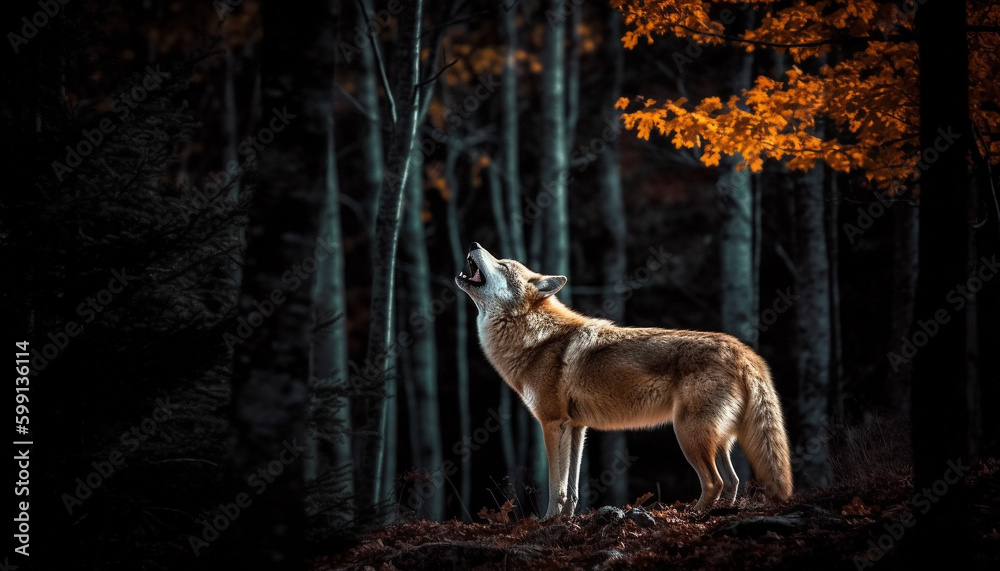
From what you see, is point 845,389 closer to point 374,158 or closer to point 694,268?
point 694,268

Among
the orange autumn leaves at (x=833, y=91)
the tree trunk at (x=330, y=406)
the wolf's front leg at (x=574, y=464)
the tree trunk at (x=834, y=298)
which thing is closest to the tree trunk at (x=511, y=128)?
the tree trunk at (x=834, y=298)

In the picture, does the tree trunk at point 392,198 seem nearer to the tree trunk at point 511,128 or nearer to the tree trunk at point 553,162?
the tree trunk at point 553,162

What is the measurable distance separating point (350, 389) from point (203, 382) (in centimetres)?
132

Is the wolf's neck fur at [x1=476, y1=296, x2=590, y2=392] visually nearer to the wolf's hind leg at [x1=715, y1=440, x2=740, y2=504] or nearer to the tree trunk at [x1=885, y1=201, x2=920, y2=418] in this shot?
the wolf's hind leg at [x1=715, y1=440, x2=740, y2=504]

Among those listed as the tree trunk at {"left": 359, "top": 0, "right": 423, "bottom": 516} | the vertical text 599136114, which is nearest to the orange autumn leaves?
the tree trunk at {"left": 359, "top": 0, "right": 423, "bottom": 516}

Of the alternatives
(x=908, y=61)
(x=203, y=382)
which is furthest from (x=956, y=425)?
(x=203, y=382)

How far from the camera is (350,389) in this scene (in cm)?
715

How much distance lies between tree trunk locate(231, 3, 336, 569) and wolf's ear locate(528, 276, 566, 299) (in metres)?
4.08

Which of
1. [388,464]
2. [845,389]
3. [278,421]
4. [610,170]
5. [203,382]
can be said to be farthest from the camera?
[388,464]

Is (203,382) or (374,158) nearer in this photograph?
(203,382)

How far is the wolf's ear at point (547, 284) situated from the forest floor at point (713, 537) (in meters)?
2.57

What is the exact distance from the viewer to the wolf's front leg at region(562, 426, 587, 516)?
24.7 ft

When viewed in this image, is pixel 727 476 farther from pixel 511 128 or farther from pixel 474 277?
pixel 511 128

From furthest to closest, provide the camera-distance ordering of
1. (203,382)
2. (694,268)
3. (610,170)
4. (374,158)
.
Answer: (694,268) < (610,170) < (374,158) < (203,382)
